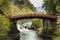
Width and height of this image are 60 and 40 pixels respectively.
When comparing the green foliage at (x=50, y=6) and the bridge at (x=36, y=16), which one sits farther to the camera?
the green foliage at (x=50, y=6)

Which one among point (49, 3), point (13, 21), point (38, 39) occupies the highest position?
point (49, 3)

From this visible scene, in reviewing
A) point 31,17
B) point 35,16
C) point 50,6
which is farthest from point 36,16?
point 50,6

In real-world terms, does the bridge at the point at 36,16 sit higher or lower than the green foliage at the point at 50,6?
lower

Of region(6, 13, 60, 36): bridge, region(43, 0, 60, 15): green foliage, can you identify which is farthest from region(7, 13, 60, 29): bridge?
region(43, 0, 60, 15): green foliage

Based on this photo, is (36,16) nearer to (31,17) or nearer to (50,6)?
(31,17)

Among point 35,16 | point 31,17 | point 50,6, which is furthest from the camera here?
point 50,6

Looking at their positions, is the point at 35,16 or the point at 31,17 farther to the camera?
the point at 31,17

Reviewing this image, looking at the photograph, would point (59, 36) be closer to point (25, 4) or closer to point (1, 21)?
point (1, 21)

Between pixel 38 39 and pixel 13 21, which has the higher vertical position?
pixel 13 21

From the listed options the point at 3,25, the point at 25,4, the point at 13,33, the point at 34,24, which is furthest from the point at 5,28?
the point at 25,4

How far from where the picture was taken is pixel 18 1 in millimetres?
108812

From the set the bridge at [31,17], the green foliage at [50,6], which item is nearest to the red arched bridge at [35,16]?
the bridge at [31,17]

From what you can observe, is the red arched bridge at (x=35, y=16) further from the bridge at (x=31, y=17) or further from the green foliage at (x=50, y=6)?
the green foliage at (x=50, y=6)

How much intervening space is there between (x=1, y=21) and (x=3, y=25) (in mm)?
999
